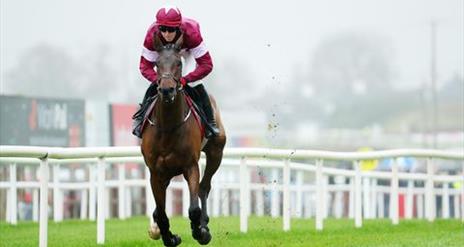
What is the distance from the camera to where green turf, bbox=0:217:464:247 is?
12797mm

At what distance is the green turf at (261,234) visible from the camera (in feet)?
42.0

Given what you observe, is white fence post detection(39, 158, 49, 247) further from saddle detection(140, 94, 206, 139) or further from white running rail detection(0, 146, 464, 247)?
saddle detection(140, 94, 206, 139)

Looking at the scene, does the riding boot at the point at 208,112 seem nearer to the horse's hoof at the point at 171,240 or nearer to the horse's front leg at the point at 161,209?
the horse's front leg at the point at 161,209

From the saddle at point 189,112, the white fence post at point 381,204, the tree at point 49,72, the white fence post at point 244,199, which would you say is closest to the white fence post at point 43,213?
the saddle at point 189,112

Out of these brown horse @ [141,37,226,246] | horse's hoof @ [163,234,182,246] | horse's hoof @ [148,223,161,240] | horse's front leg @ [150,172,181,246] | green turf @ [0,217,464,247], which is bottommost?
green turf @ [0,217,464,247]

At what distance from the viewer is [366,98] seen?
290 feet

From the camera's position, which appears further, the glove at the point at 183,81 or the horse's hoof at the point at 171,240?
the horse's hoof at the point at 171,240

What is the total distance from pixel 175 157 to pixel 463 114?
144 feet

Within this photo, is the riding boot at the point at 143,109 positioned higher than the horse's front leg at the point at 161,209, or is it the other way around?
the riding boot at the point at 143,109

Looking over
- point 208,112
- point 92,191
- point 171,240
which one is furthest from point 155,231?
point 92,191

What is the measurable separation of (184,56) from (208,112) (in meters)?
0.63

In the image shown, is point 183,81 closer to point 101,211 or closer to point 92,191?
point 101,211

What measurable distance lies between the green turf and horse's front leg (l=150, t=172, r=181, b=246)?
56.2 inches

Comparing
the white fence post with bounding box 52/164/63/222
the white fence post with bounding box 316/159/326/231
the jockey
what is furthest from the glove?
the white fence post with bounding box 52/164/63/222
